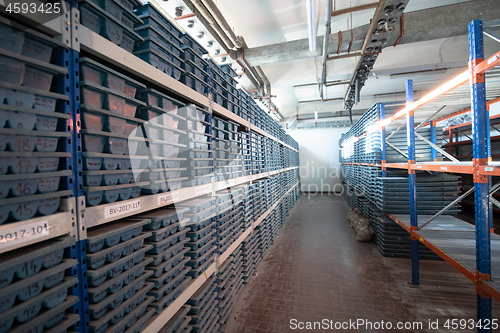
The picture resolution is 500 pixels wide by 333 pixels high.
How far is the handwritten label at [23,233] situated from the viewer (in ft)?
2.63

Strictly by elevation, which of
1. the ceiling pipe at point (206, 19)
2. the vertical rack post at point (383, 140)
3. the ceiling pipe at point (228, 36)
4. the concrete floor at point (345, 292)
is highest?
the ceiling pipe at point (228, 36)

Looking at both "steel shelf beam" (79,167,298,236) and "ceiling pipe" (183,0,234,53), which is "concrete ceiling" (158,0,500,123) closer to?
"ceiling pipe" (183,0,234,53)

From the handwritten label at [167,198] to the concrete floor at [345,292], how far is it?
1.86 metres

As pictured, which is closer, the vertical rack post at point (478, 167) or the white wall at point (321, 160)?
the vertical rack post at point (478, 167)

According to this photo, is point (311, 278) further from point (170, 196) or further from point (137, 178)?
point (137, 178)

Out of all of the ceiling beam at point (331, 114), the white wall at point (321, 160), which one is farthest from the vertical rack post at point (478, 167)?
the white wall at point (321, 160)

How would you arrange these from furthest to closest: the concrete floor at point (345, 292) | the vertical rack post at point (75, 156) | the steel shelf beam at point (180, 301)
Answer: the concrete floor at point (345, 292) < the steel shelf beam at point (180, 301) < the vertical rack post at point (75, 156)

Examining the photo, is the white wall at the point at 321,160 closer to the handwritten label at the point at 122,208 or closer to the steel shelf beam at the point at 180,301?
the steel shelf beam at the point at 180,301

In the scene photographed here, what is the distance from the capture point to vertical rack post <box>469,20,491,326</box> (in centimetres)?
194

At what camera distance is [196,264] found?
2.00 metres

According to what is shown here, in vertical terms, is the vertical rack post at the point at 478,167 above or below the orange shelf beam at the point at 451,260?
above

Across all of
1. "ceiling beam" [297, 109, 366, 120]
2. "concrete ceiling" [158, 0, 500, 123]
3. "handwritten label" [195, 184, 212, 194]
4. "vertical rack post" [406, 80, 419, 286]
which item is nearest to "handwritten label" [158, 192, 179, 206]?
"handwritten label" [195, 184, 212, 194]

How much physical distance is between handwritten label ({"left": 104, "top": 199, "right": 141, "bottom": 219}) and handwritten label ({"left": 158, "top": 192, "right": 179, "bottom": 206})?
195 mm

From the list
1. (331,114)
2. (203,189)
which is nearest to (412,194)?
(203,189)
